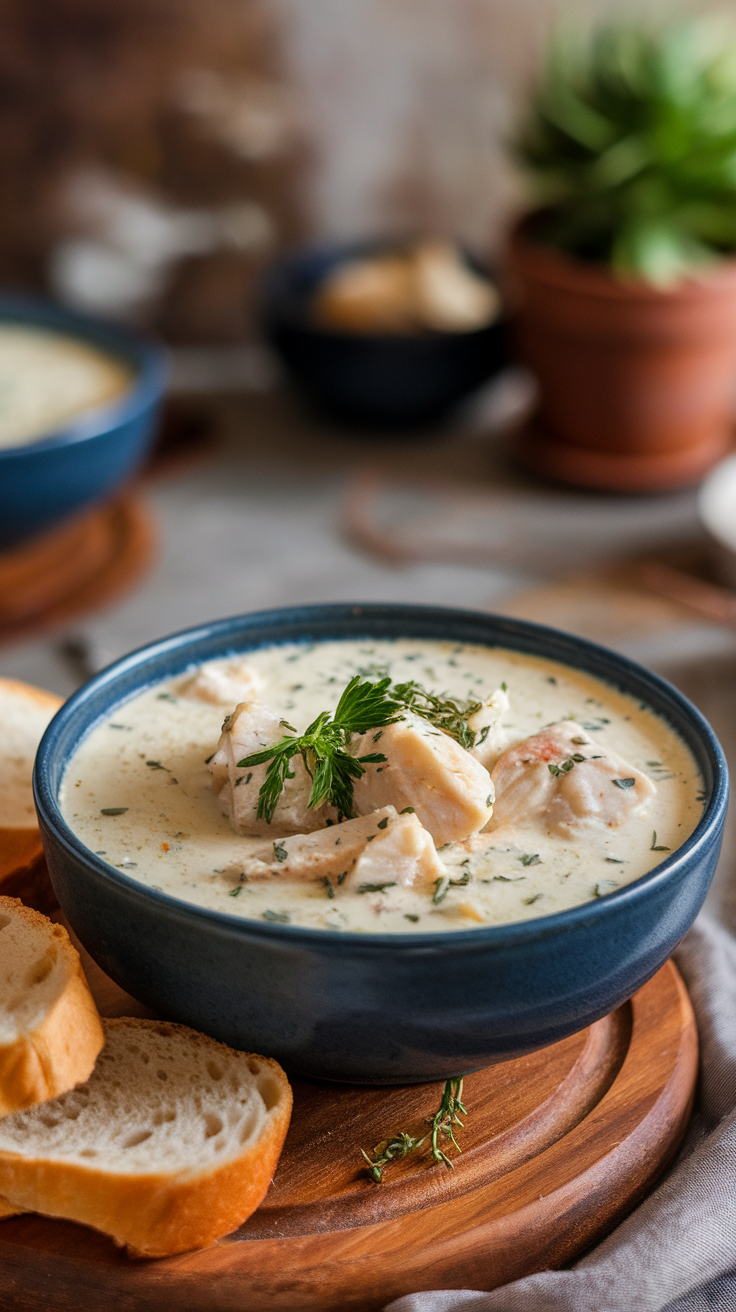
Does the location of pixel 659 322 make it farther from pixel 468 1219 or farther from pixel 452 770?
pixel 468 1219

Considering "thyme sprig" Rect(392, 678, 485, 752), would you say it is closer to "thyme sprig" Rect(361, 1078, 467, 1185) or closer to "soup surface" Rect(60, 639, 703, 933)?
"soup surface" Rect(60, 639, 703, 933)

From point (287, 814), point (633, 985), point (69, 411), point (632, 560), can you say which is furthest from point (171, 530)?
point (633, 985)

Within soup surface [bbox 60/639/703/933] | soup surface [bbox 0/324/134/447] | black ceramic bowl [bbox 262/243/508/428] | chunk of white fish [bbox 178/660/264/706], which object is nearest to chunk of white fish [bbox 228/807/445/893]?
soup surface [bbox 60/639/703/933]

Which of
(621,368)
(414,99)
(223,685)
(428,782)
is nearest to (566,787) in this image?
(428,782)

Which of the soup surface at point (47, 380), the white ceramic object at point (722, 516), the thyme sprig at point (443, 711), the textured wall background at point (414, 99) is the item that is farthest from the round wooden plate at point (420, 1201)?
the textured wall background at point (414, 99)

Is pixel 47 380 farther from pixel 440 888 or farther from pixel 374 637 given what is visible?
pixel 440 888
